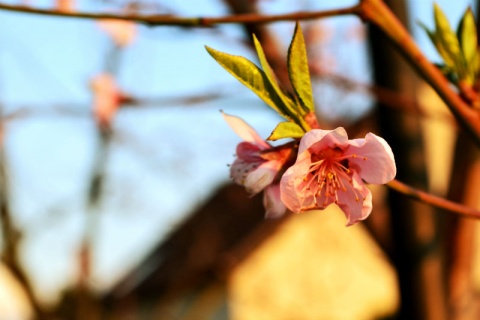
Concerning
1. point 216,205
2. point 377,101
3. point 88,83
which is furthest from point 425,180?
point 216,205

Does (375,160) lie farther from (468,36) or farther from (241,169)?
(468,36)

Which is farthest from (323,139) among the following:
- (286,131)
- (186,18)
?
(186,18)

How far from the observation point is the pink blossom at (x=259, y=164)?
76cm

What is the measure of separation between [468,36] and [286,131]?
33 centimetres

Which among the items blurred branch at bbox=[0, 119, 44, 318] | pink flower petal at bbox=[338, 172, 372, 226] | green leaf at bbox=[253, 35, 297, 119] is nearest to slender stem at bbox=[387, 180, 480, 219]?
pink flower petal at bbox=[338, 172, 372, 226]

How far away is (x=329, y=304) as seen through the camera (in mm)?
8758

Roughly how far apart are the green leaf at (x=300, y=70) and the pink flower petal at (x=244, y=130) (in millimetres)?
94

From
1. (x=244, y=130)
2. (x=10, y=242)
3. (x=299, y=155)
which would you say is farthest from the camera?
(x=10, y=242)

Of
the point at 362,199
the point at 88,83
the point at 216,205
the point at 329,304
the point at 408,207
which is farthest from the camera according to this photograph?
the point at 216,205

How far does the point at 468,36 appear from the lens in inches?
33.5

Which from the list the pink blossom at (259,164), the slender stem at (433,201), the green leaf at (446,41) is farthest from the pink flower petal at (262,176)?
the green leaf at (446,41)

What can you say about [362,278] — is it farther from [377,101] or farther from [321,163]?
[321,163]

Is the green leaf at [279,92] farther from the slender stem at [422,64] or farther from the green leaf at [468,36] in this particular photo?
the green leaf at [468,36]

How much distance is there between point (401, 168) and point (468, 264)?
0.42 metres
